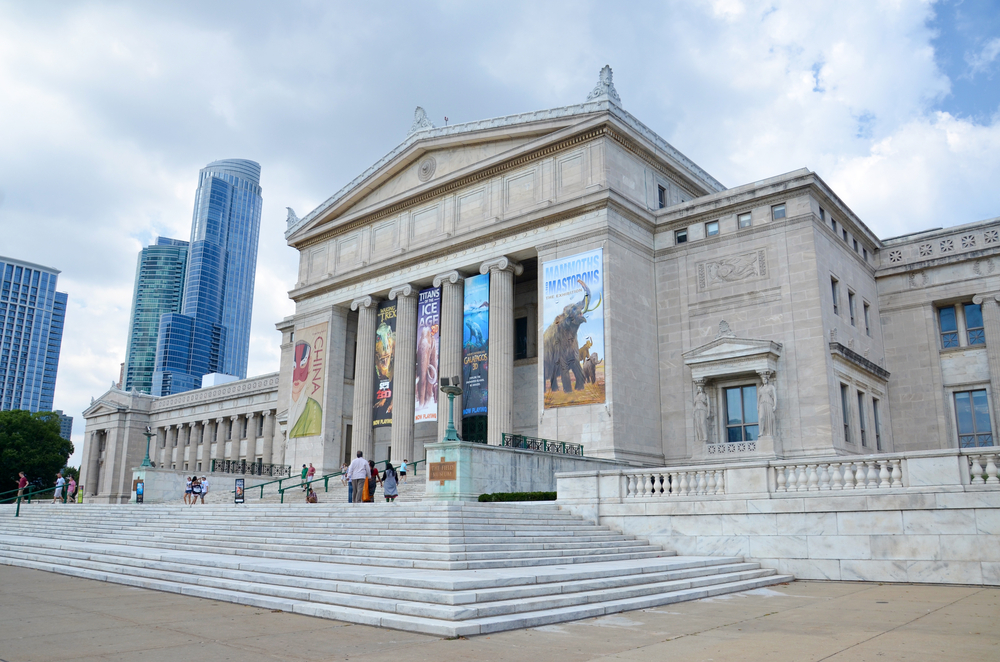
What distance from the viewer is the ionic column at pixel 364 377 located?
41188mm

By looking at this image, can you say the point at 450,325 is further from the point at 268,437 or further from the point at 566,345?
the point at 268,437

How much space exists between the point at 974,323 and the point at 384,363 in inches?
1098

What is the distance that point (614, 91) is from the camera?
115ft

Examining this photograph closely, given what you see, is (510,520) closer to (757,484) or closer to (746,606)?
(757,484)

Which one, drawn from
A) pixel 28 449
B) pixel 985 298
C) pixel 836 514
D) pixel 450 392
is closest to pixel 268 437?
pixel 28 449

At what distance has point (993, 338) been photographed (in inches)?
1273

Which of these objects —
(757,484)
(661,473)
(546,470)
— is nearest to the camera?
(757,484)

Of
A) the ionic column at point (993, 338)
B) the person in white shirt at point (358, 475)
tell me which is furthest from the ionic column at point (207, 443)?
the ionic column at point (993, 338)

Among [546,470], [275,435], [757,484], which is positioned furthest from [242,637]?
[275,435]

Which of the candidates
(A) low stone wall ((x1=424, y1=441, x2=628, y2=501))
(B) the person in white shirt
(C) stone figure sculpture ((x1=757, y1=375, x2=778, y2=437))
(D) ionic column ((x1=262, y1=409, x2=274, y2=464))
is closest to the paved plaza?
(B) the person in white shirt

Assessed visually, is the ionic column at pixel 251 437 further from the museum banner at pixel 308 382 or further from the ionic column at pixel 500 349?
the ionic column at pixel 500 349

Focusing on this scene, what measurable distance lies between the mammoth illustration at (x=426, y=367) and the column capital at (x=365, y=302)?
5041 mm

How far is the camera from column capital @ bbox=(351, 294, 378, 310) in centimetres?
4272

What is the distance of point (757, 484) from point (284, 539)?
1133 cm
